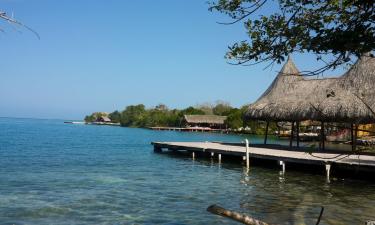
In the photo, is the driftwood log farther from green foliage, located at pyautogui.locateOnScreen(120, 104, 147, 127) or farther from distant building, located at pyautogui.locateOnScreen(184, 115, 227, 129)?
green foliage, located at pyautogui.locateOnScreen(120, 104, 147, 127)

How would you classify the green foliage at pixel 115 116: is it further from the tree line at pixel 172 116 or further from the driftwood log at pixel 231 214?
the driftwood log at pixel 231 214

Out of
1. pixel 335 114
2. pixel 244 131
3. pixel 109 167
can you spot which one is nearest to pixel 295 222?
pixel 335 114

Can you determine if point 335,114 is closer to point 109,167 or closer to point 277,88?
point 277,88

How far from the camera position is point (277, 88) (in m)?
25.6

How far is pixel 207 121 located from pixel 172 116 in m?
18.0

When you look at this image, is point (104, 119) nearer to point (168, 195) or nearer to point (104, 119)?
point (104, 119)

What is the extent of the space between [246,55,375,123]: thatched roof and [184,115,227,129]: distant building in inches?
2377

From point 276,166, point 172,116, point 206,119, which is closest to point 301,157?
point 276,166

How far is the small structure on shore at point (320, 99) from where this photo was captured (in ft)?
64.6

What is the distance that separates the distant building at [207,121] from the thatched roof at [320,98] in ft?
198

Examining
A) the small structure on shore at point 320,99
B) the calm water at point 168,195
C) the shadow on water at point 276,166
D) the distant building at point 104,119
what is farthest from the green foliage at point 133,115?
the calm water at point 168,195

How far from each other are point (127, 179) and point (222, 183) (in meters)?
3.50

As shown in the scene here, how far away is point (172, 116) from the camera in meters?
104

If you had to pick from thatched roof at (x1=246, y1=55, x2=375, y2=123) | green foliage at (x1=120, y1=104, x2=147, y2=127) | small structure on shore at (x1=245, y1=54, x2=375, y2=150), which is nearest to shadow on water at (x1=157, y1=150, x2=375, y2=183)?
small structure on shore at (x1=245, y1=54, x2=375, y2=150)
